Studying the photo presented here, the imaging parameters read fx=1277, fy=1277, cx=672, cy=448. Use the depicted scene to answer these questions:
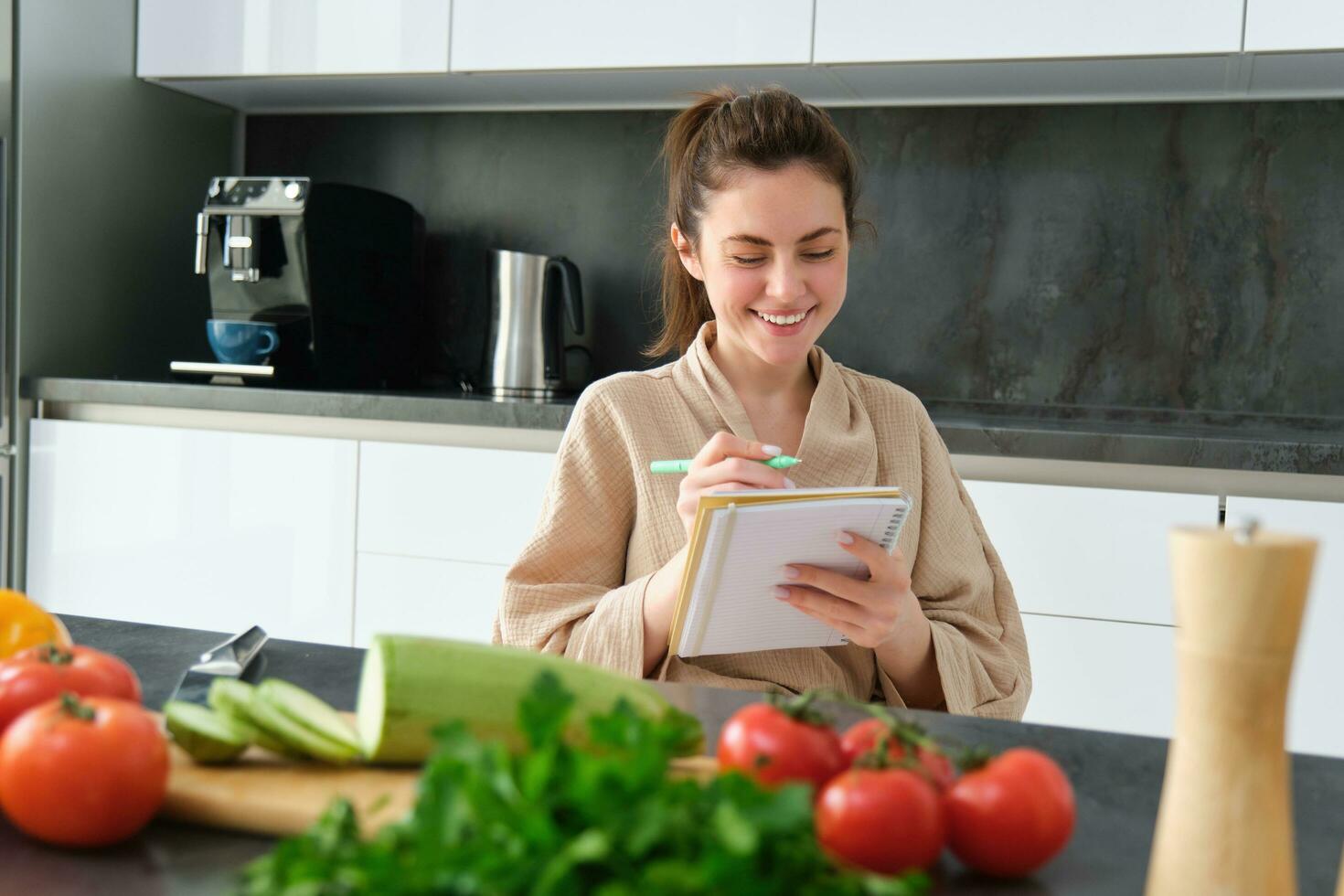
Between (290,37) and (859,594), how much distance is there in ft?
6.92

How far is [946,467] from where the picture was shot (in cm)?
151

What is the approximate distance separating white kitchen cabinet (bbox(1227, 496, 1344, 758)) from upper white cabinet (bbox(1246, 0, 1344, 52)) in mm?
788

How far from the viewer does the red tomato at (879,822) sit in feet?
1.90

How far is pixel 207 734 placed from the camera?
729 mm

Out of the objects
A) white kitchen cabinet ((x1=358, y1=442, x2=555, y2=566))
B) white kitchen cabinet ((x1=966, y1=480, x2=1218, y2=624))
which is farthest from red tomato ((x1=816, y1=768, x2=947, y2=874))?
white kitchen cabinet ((x1=358, y1=442, x2=555, y2=566))

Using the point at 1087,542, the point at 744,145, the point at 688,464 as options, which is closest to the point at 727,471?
the point at 688,464

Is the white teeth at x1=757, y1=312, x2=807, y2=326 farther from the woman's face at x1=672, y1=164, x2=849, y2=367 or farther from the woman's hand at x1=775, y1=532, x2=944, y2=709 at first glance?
the woman's hand at x1=775, y1=532, x2=944, y2=709

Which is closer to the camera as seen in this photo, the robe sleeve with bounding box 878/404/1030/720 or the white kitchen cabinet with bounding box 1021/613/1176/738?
the robe sleeve with bounding box 878/404/1030/720

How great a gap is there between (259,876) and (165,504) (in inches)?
90.2

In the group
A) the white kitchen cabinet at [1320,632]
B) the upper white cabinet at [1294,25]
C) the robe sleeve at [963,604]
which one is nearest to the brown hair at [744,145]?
the robe sleeve at [963,604]

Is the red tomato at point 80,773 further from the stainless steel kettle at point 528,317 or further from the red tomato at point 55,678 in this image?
the stainless steel kettle at point 528,317

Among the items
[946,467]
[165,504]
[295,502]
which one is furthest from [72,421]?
[946,467]

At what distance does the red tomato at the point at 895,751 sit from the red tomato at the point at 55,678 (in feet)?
1.42

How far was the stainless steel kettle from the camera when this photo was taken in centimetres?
275
